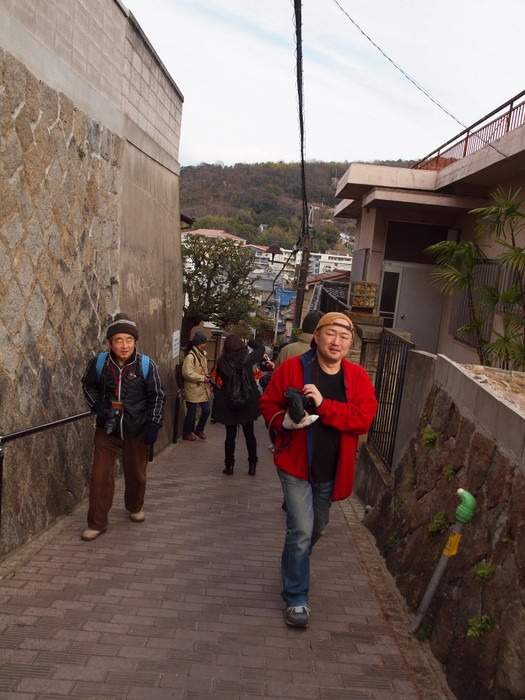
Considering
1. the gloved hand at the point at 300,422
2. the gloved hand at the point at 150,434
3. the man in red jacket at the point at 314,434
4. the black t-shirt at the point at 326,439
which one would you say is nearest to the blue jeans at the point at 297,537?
the man in red jacket at the point at 314,434

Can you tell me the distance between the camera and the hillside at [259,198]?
67750mm

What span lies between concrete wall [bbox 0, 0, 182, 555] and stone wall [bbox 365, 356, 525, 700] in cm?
276

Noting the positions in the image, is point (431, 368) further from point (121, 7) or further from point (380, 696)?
point (121, 7)

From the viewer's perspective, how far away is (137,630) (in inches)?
143

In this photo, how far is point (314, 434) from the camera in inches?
154

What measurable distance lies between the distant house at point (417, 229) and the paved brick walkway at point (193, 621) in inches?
326

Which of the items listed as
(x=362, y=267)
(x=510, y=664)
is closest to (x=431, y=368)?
(x=510, y=664)

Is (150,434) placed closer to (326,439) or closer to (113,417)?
(113,417)

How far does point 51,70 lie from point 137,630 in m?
4.32

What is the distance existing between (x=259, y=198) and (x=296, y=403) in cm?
7855

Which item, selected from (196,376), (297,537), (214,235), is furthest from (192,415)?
(214,235)

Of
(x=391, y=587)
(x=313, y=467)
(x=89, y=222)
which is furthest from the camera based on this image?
(x=89, y=222)

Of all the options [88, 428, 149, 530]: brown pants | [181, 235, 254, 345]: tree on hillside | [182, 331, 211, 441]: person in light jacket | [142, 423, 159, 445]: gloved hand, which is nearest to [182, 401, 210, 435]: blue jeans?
[182, 331, 211, 441]: person in light jacket

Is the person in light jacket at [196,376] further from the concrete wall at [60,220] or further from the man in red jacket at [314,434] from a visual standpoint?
the man in red jacket at [314,434]
